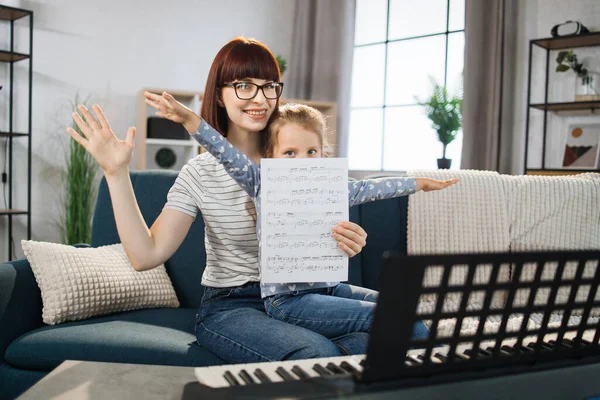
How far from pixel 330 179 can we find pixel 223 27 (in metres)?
4.49

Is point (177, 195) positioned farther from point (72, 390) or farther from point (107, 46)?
point (107, 46)

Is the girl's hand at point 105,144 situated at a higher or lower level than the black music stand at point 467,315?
higher

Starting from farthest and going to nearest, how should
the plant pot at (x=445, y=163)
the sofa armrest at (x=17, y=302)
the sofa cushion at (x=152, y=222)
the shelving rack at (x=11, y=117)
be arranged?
the plant pot at (x=445, y=163), the shelving rack at (x=11, y=117), the sofa cushion at (x=152, y=222), the sofa armrest at (x=17, y=302)

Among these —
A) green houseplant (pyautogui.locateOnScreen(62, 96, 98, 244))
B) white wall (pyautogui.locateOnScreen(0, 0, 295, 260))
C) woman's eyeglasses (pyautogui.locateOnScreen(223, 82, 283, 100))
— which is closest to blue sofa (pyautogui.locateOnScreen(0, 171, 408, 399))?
woman's eyeglasses (pyautogui.locateOnScreen(223, 82, 283, 100))

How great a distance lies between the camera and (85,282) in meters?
1.75

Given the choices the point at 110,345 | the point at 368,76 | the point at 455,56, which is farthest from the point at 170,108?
the point at 368,76

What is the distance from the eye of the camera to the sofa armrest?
5.36 ft

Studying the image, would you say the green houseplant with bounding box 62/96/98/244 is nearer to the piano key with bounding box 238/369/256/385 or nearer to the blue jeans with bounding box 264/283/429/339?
the blue jeans with bounding box 264/283/429/339

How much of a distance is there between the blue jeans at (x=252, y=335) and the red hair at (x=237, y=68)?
0.48 metres

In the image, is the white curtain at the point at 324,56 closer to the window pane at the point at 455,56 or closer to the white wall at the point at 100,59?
the white wall at the point at 100,59

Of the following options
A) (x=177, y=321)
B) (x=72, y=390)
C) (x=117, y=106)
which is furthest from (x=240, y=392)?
(x=117, y=106)

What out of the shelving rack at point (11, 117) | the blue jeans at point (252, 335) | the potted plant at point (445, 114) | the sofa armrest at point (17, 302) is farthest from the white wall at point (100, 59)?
the blue jeans at point (252, 335)

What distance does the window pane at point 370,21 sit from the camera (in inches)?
215

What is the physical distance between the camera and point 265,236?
1254 millimetres
